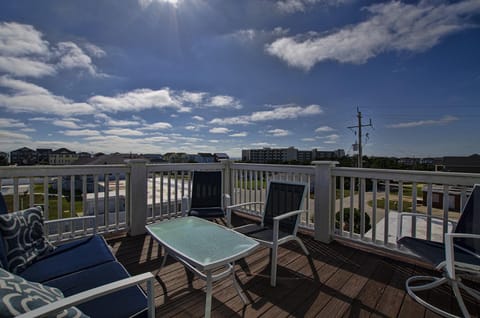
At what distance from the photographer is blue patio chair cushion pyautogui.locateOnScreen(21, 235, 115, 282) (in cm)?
158

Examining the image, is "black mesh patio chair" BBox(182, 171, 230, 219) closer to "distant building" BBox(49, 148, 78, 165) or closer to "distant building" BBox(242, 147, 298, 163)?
"distant building" BBox(49, 148, 78, 165)

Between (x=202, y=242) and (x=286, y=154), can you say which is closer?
(x=202, y=242)

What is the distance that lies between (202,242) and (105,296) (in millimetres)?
869

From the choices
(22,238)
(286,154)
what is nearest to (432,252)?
(22,238)

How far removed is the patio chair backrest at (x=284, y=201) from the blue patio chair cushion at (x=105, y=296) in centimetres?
187

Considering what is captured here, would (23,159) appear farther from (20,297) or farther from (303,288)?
(303,288)

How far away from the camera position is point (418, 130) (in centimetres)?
1232

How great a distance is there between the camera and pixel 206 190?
386cm

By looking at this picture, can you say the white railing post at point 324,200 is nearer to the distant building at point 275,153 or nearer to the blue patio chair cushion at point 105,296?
the blue patio chair cushion at point 105,296

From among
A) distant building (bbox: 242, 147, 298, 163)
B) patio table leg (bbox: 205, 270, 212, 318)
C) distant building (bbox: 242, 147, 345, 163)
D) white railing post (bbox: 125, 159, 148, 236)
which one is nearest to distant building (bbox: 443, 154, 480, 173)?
distant building (bbox: 242, 147, 345, 163)

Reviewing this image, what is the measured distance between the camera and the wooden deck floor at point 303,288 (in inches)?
72.2

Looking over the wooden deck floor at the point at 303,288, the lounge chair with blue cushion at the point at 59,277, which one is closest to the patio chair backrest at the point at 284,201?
the wooden deck floor at the point at 303,288

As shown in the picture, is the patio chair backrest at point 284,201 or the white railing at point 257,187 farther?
the patio chair backrest at point 284,201

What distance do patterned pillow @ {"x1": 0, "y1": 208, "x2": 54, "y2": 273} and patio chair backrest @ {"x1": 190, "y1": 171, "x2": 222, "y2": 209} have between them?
6.82 ft
